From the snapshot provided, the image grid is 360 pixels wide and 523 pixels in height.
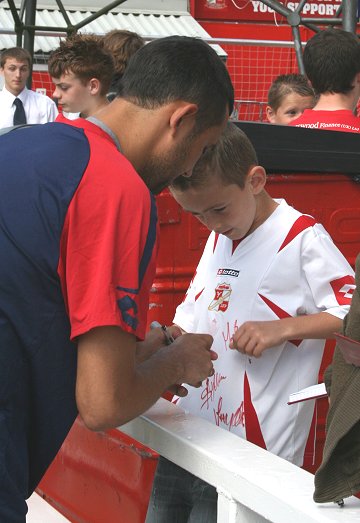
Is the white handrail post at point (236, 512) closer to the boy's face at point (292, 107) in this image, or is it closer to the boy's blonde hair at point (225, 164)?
the boy's blonde hair at point (225, 164)

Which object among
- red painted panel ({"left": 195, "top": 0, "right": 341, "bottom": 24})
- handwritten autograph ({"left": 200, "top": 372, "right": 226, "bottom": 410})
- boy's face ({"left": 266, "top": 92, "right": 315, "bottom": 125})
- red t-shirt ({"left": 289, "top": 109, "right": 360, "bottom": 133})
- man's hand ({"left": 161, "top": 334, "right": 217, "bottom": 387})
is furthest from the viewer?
red painted panel ({"left": 195, "top": 0, "right": 341, "bottom": 24})

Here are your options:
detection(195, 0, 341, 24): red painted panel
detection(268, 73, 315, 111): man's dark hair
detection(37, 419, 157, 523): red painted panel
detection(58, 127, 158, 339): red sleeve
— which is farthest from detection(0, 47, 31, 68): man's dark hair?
detection(195, 0, 341, 24): red painted panel

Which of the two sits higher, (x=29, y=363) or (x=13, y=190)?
(x=13, y=190)

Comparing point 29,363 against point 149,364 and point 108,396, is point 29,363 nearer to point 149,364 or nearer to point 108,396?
point 108,396

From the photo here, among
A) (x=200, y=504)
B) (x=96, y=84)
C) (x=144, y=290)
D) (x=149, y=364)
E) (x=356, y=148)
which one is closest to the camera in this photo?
(x=144, y=290)

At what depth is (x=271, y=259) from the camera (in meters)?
2.33

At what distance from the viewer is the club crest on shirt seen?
7.82 feet

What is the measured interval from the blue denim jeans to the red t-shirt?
210cm

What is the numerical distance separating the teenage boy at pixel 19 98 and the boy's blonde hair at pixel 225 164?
22.3ft

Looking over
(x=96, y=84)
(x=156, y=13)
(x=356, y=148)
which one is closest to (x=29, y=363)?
(x=356, y=148)

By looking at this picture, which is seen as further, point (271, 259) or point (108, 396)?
point (271, 259)

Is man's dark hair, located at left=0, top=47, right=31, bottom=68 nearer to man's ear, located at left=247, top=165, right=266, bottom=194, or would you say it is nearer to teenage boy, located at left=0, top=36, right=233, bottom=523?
man's ear, located at left=247, top=165, right=266, bottom=194

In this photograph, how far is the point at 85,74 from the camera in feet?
15.6

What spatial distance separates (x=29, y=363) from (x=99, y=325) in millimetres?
165
